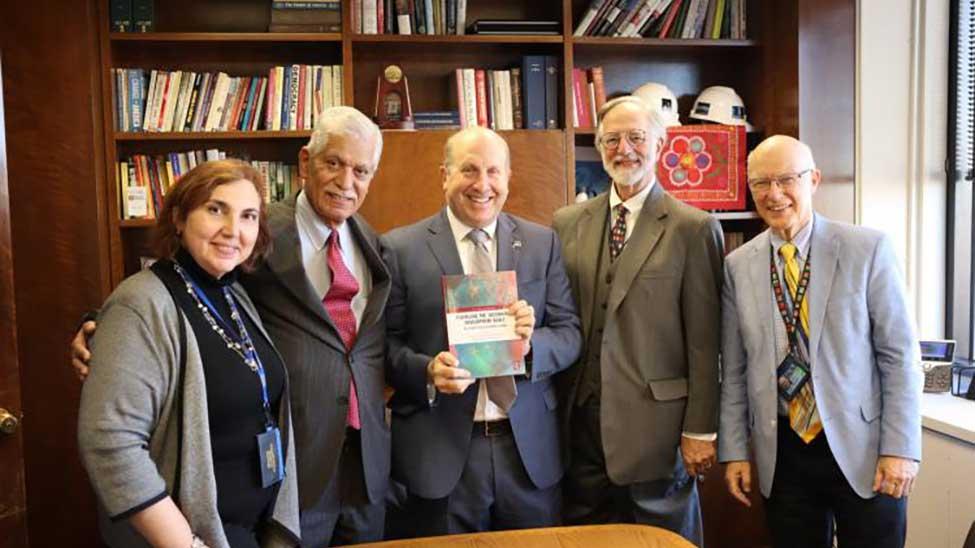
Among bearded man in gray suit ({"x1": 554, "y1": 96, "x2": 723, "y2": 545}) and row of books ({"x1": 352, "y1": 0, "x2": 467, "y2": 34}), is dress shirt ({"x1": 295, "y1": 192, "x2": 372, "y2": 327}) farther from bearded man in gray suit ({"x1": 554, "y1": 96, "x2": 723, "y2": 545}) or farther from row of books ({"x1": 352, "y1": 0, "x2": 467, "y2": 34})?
row of books ({"x1": 352, "y1": 0, "x2": 467, "y2": 34})

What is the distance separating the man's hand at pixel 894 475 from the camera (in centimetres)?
205

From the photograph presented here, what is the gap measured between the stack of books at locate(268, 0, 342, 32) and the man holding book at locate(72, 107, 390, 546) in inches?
61.1

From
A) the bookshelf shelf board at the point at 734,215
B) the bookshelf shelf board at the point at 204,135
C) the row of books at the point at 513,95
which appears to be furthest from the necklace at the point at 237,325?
the bookshelf shelf board at the point at 734,215

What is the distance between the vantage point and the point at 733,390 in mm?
2252

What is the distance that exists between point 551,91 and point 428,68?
23.2 inches

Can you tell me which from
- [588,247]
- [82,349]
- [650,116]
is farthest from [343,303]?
[650,116]

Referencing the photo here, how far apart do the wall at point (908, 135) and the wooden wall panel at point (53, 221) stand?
321cm

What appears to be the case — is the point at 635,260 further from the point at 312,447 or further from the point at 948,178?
the point at 948,178

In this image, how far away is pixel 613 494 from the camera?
2.30m

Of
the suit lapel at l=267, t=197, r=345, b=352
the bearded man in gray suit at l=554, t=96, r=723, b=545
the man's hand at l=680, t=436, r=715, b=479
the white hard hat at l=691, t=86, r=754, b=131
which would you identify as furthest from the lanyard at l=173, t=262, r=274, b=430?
the white hard hat at l=691, t=86, r=754, b=131

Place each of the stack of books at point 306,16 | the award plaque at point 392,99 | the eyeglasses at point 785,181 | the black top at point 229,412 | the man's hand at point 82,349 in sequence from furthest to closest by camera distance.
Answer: the award plaque at point 392,99
the stack of books at point 306,16
the eyeglasses at point 785,181
the man's hand at point 82,349
the black top at point 229,412

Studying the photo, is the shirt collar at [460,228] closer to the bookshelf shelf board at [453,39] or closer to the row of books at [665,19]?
Result: the bookshelf shelf board at [453,39]

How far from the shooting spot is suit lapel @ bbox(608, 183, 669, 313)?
223cm

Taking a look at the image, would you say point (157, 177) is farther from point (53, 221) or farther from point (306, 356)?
point (306, 356)
